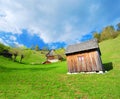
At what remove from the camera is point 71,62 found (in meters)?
29.2

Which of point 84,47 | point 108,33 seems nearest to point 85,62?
point 84,47

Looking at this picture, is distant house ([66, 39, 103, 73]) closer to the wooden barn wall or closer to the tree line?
the wooden barn wall

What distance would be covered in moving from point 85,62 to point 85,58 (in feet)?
2.74

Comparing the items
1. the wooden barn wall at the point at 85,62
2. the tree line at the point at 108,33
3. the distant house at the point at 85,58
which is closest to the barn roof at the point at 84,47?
the distant house at the point at 85,58

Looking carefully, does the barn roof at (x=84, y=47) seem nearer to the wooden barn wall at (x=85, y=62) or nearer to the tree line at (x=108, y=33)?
the wooden barn wall at (x=85, y=62)

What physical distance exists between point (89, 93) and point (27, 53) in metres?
81.2

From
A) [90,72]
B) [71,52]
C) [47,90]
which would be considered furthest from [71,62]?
[47,90]

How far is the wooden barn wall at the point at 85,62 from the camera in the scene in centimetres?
2645

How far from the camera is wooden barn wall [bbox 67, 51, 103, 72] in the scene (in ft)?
86.8

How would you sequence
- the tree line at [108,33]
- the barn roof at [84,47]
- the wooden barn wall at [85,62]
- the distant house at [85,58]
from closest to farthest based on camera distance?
the wooden barn wall at [85,62]
the distant house at [85,58]
the barn roof at [84,47]
the tree line at [108,33]

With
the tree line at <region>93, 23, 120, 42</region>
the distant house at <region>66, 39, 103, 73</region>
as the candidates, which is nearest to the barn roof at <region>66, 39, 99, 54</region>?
the distant house at <region>66, 39, 103, 73</region>

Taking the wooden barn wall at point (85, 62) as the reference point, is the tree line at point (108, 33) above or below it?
above

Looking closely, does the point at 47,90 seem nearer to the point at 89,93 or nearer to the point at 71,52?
the point at 89,93

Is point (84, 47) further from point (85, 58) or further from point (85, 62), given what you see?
point (85, 62)
